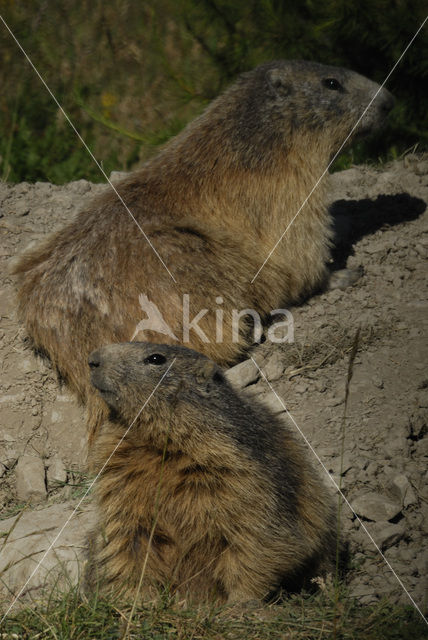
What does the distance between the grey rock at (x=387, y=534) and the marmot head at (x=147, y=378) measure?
3.75ft

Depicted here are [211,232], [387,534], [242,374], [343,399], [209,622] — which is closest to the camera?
[209,622]

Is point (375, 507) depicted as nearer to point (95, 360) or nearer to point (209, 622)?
point (209, 622)

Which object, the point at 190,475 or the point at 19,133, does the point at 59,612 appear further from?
the point at 19,133

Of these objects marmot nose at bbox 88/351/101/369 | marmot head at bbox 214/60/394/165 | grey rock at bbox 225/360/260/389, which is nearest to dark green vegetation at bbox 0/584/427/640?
marmot nose at bbox 88/351/101/369

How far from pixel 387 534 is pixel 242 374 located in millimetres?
1578

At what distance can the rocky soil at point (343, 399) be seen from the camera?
4062 millimetres

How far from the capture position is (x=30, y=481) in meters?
4.86

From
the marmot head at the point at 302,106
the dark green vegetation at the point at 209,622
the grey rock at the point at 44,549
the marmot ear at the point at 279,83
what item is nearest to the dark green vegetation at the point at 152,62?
the marmot head at the point at 302,106

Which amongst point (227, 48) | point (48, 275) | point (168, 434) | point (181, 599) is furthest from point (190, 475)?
point (227, 48)

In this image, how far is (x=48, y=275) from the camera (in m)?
5.16

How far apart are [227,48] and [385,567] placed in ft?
18.0

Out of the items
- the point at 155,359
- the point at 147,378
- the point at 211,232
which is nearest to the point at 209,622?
the point at 147,378

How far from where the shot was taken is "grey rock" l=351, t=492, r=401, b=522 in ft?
13.5

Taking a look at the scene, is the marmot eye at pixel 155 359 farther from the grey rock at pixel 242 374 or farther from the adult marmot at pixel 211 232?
the grey rock at pixel 242 374
